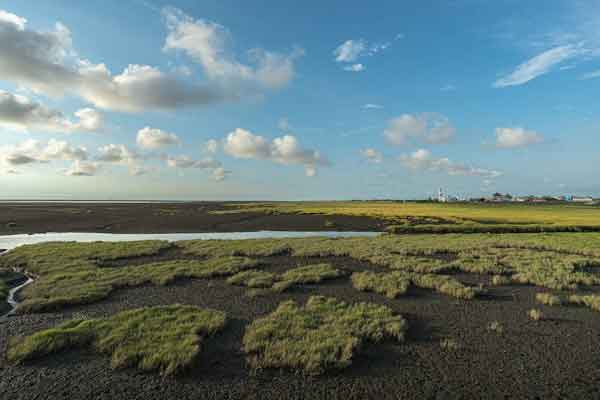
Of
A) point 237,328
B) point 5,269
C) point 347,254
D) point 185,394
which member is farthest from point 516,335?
point 5,269

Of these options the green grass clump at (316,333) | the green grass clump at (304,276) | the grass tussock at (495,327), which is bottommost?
the green grass clump at (304,276)

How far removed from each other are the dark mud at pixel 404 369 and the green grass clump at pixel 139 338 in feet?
0.97

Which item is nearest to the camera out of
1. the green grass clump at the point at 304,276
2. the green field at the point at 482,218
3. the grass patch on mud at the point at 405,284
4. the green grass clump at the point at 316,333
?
the green grass clump at the point at 316,333

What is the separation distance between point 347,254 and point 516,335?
15012 mm

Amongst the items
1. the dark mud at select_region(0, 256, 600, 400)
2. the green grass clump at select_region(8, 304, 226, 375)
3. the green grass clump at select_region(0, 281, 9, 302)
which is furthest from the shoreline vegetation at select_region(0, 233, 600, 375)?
the green grass clump at select_region(0, 281, 9, 302)

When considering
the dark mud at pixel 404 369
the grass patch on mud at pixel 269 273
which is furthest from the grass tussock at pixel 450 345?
the grass patch on mud at pixel 269 273

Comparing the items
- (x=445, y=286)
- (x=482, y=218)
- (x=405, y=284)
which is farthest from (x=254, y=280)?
(x=482, y=218)

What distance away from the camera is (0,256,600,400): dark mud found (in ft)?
21.1

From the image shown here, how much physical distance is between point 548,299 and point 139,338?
16055 millimetres

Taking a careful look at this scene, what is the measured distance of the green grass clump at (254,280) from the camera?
14898 mm

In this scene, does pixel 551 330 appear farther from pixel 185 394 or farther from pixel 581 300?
pixel 185 394

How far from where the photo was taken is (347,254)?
2380 cm

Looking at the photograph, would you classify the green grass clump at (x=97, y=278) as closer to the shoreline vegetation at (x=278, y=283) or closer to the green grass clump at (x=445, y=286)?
the shoreline vegetation at (x=278, y=283)

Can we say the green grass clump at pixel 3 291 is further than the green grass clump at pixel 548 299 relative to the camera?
Yes
